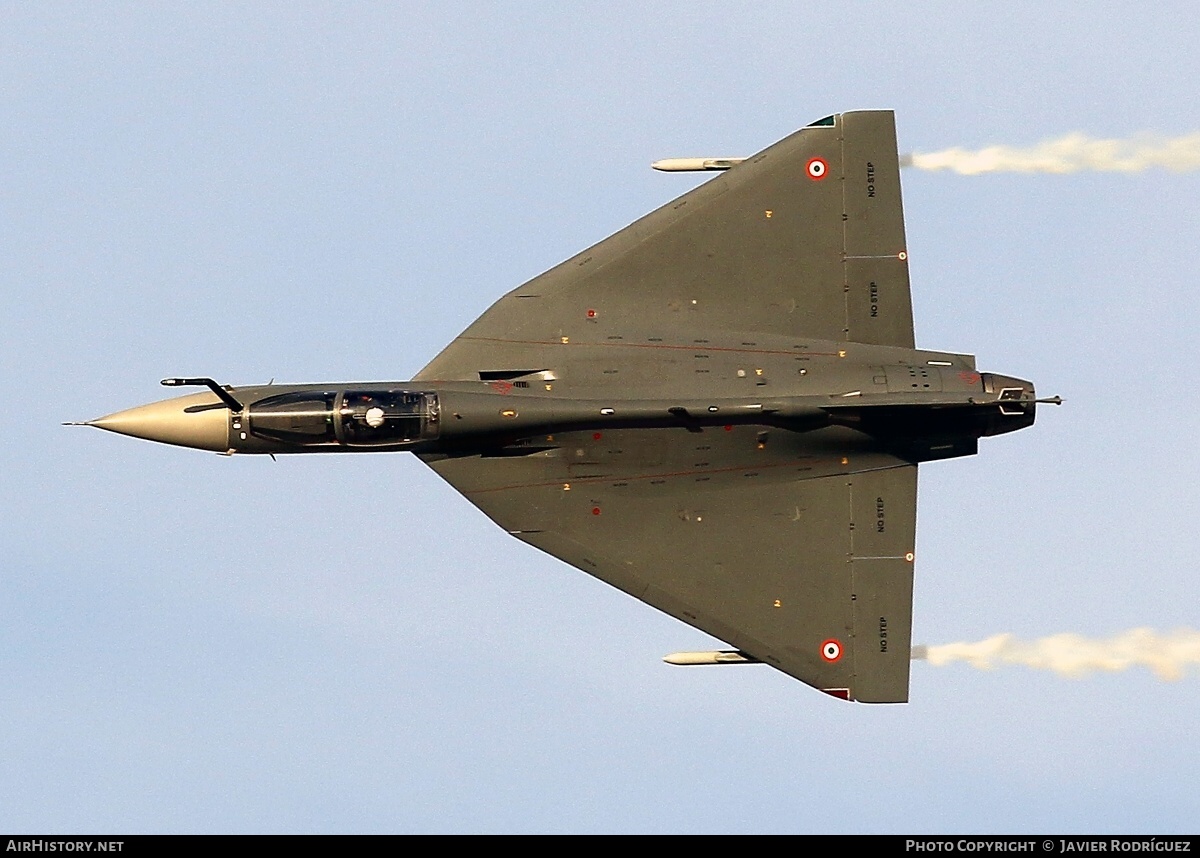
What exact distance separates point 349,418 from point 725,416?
797 centimetres

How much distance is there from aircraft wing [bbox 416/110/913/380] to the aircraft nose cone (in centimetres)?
449

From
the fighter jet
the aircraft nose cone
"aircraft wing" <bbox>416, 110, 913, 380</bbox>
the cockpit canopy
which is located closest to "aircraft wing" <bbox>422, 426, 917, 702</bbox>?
the fighter jet

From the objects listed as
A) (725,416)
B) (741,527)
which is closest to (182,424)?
(725,416)

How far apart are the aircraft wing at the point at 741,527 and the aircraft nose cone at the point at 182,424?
4.81 metres

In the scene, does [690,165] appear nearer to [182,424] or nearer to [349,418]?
[349,418]

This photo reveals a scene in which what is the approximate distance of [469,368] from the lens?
36.0m

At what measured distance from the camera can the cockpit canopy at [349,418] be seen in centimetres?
3472

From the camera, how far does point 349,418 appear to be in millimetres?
34688

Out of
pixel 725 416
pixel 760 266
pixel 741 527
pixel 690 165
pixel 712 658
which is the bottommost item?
pixel 712 658

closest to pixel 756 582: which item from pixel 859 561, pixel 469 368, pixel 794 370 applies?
pixel 859 561

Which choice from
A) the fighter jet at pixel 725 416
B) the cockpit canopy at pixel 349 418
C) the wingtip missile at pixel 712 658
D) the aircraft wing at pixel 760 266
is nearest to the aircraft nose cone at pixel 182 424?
the fighter jet at pixel 725 416

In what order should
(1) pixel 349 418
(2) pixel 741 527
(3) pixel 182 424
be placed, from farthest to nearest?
1. (2) pixel 741 527
2. (3) pixel 182 424
3. (1) pixel 349 418

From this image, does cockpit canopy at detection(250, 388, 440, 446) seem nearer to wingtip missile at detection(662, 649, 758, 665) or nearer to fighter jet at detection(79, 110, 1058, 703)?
fighter jet at detection(79, 110, 1058, 703)
